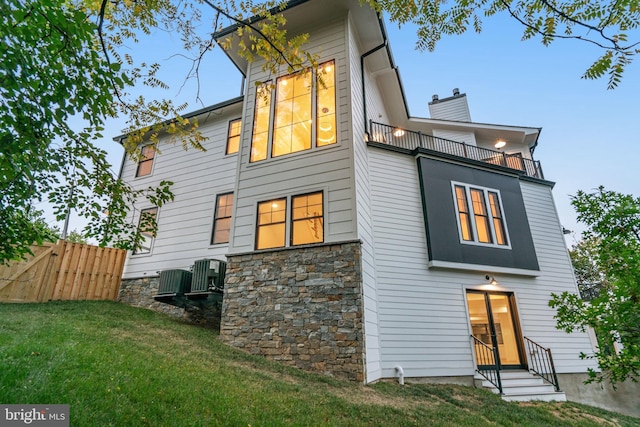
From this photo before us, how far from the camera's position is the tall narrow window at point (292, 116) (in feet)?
26.3

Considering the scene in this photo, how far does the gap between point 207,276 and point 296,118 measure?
4.81 m

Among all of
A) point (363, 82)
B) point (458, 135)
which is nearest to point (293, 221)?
point (363, 82)

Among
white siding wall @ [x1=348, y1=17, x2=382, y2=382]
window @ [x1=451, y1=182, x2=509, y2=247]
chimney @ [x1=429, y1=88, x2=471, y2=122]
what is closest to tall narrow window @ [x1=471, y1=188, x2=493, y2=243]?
window @ [x1=451, y1=182, x2=509, y2=247]

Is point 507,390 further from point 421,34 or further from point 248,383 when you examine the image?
point 421,34

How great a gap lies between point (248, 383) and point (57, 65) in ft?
14.0

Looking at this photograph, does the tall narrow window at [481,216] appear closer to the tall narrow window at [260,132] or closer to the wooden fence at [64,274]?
the tall narrow window at [260,132]

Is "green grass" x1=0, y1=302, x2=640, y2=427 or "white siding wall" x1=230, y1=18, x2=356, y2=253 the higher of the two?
"white siding wall" x1=230, y1=18, x2=356, y2=253

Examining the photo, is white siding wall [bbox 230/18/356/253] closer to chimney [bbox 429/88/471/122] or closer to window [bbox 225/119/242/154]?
window [bbox 225/119/242/154]

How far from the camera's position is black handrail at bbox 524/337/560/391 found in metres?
7.53

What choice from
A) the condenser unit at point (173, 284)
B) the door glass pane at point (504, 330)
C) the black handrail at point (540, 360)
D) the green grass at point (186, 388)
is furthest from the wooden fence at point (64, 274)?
the black handrail at point (540, 360)

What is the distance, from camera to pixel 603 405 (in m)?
8.02

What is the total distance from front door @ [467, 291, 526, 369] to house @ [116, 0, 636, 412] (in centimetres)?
3

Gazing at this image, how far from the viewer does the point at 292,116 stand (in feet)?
27.6

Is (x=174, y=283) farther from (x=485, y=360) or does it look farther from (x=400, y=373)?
(x=485, y=360)
